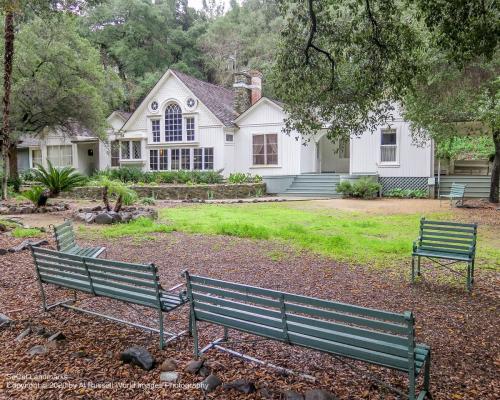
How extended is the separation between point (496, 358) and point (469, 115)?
11.5 m

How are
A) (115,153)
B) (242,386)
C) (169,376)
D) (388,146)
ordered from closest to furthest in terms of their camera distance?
(242,386) → (169,376) → (388,146) → (115,153)

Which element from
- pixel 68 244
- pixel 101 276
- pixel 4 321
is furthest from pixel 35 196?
pixel 101 276

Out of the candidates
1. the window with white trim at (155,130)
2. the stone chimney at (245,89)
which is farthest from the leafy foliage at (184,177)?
the stone chimney at (245,89)

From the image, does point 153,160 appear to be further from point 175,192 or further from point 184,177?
point 175,192

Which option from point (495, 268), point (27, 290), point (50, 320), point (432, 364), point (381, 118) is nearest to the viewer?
point (432, 364)

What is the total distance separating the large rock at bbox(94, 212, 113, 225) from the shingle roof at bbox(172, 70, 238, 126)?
1331cm

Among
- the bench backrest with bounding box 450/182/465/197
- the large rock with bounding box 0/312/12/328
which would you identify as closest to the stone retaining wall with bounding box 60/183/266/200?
the bench backrest with bounding box 450/182/465/197

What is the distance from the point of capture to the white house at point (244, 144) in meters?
20.8

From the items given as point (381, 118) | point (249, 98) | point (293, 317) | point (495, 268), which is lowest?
point (495, 268)

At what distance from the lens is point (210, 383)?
305cm

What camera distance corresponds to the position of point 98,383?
3121 millimetres

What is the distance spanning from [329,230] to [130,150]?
18.7 meters

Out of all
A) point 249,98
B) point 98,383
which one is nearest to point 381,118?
point 98,383

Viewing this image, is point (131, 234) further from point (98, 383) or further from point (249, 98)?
point (249, 98)
